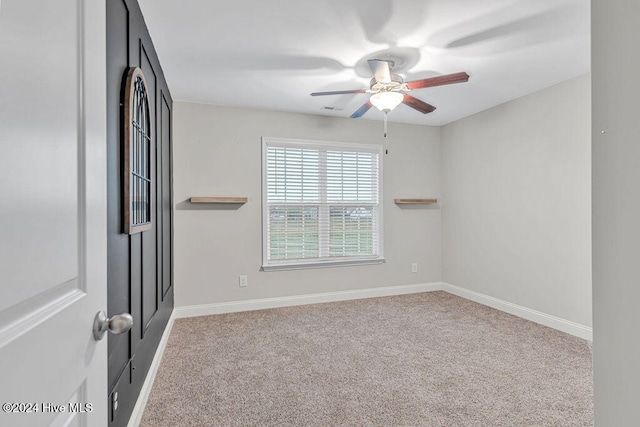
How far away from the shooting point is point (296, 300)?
427 centimetres

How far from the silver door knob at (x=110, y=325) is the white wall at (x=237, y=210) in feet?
10.6

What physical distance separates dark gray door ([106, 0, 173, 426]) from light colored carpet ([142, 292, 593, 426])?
1.20ft

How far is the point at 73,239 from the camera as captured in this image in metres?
0.68

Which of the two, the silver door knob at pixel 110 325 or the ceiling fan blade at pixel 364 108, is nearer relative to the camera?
the silver door knob at pixel 110 325

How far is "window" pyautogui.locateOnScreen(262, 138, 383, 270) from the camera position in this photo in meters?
4.25

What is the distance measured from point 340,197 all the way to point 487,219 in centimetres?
186

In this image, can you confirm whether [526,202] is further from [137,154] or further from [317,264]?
[137,154]

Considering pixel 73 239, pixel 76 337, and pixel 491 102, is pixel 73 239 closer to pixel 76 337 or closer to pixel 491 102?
pixel 76 337

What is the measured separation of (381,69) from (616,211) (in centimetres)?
239

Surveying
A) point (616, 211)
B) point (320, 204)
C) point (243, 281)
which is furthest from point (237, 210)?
point (616, 211)

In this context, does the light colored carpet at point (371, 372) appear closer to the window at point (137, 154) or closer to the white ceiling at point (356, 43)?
the window at point (137, 154)

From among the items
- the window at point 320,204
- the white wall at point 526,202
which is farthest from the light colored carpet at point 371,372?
the window at point 320,204

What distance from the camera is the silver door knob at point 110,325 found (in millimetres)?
780

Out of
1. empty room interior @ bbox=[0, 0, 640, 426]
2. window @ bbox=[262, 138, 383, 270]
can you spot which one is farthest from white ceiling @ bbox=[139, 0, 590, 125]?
window @ bbox=[262, 138, 383, 270]
